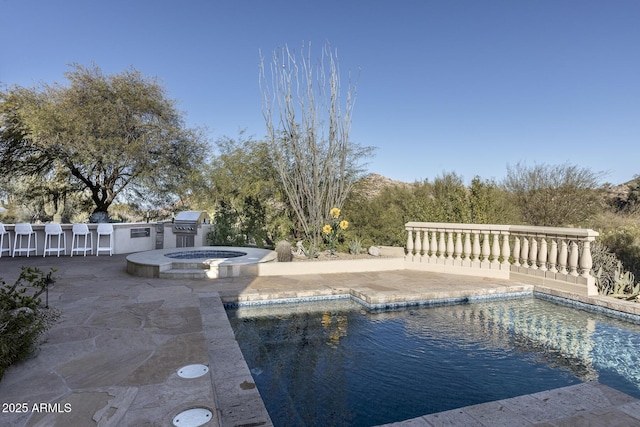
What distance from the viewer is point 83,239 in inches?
376

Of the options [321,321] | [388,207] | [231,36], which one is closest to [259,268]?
[321,321]

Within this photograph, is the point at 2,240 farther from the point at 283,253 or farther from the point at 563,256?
the point at 563,256

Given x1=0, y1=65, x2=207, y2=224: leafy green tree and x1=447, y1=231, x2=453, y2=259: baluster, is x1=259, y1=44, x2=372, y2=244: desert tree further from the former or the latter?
x1=0, y1=65, x2=207, y2=224: leafy green tree

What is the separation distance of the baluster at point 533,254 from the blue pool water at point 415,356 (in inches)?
42.2

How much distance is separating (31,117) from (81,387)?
39.4ft

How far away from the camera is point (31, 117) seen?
35.4 feet

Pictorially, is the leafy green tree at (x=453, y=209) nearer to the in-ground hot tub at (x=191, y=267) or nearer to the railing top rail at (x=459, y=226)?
the railing top rail at (x=459, y=226)

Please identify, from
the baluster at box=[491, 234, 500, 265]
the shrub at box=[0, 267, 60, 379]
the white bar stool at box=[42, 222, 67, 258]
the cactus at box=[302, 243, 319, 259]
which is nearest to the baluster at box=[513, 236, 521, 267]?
the baluster at box=[491, 234, 500, 265]

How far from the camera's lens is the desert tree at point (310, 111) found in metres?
8.80

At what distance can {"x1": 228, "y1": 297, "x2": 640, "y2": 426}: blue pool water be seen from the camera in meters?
2.53

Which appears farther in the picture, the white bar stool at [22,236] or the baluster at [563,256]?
the white bar stool at [22,236]

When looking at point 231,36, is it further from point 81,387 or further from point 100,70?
point 81,387

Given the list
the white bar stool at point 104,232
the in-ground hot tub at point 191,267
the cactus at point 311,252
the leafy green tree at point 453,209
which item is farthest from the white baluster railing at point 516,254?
the white bar stool at point 104,232

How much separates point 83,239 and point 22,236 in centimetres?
130
